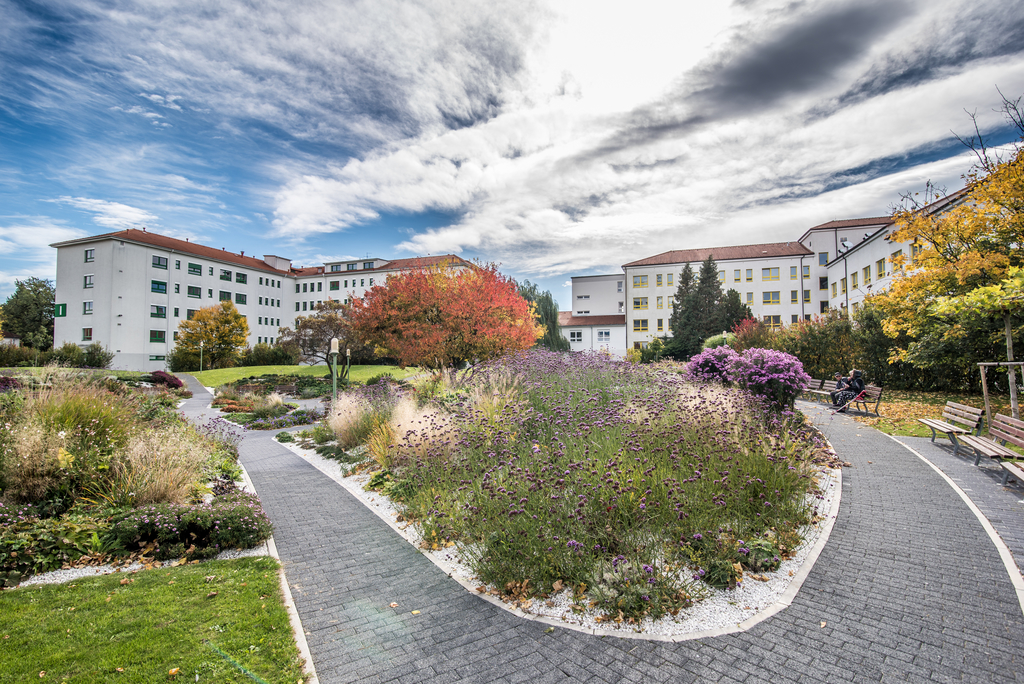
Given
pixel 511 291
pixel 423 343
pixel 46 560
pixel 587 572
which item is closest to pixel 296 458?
pixel 46 560

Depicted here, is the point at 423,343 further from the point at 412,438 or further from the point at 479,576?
the point at 479,576

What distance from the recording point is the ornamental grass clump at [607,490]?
3.99 m

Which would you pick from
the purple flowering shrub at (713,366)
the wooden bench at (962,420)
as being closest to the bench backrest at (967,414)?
the wooden bench at (962,420)

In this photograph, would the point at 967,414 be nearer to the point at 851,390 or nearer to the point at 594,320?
the point at 851,390

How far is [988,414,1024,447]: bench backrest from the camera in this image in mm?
6992

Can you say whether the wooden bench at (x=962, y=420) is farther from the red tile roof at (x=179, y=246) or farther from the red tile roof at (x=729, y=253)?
the red tile roof at (x=179, y=246)

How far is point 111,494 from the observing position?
563 cm

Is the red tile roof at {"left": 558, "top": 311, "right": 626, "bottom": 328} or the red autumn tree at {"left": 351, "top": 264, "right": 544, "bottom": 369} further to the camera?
the red tile roof at {"left": 558, "top": 311, "right": 626, "bottom": 328}

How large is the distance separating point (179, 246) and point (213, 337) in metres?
16.4

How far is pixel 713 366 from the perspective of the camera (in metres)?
11.3

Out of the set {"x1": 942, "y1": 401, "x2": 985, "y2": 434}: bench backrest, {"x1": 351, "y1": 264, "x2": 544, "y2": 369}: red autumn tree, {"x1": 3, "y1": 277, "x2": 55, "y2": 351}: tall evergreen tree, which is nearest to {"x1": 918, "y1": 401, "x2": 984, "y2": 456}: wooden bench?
{"x1": 942, "y1": 401, "x2": 985, "y2": 434}: bench backrest

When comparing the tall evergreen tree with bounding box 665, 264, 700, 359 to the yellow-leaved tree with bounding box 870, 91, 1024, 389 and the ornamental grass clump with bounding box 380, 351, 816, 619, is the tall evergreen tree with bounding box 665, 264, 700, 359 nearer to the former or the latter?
the yellow-leaved tree with bounding box 870, 91, 1024, 389

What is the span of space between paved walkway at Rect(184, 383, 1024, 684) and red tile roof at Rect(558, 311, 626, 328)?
169ft

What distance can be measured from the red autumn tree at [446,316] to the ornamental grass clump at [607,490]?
26.4 ft
